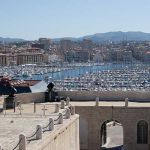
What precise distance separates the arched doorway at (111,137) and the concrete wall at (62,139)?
25.6 ft

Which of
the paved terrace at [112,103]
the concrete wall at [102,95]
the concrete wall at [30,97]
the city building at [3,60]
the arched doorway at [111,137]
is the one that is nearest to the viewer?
the paved terrace at [112,103]

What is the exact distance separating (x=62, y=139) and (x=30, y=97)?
11.9 meters

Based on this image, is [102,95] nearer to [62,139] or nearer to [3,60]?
[62,139]

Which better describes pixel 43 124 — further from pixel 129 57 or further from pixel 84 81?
pixel 129 57

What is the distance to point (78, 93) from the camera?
120 feet

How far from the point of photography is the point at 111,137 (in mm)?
42125

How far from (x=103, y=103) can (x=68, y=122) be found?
10078 millimetres

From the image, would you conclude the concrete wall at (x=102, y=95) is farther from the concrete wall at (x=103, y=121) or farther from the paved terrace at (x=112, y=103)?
the concrete wall at (x=103, y=121)

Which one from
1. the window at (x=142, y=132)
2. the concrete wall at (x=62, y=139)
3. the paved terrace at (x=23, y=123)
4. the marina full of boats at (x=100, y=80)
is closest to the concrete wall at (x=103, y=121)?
the window at (x=142, y=132)

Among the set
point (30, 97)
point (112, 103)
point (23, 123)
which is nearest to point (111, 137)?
point (112, 103)

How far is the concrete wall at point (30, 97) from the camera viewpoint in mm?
34319

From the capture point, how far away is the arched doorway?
35412 mm

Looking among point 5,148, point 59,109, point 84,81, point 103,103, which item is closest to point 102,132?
point 103,103

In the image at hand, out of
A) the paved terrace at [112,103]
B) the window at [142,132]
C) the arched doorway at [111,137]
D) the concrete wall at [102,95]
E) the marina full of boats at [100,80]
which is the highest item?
the concrete wall at [102,95]
